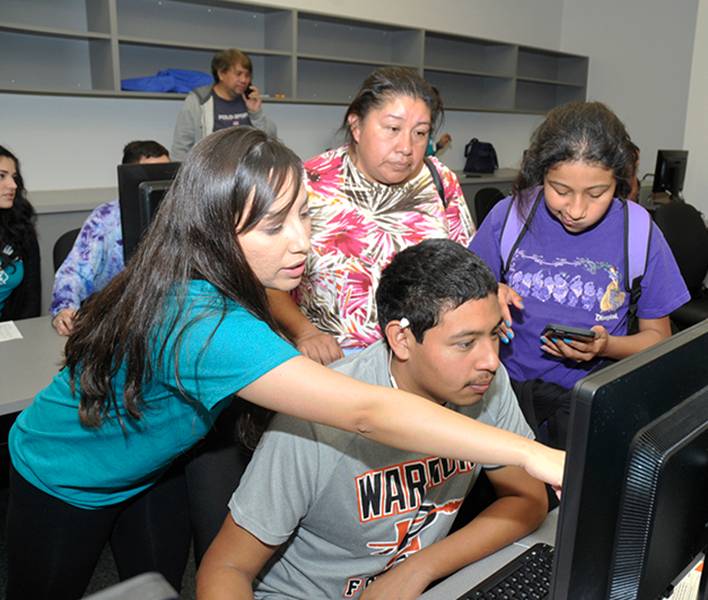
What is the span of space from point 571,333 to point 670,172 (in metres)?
3.81

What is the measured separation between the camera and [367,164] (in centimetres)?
152

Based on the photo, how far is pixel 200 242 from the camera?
926 millimetres

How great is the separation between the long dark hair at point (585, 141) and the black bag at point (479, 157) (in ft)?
17.1

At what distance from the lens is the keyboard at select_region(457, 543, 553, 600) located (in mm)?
959

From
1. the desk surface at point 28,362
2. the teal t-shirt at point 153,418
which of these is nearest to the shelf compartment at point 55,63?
the desk surface at point 28,362

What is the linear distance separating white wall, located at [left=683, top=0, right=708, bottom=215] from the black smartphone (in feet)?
13.8

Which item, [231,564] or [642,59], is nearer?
[231,564]

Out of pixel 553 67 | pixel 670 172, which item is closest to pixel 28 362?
pixel 670 172

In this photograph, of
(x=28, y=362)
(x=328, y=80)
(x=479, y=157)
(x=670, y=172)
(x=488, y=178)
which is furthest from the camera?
(x=479, y=157)

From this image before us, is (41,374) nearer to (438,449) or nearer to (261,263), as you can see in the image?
(261,263)

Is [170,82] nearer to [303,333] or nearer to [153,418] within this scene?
[303,333]

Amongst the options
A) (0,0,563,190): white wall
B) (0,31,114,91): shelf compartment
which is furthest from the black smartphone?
(0,0,563,190): white wall

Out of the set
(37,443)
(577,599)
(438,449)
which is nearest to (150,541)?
(37,443)

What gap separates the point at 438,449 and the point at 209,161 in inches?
19.6
